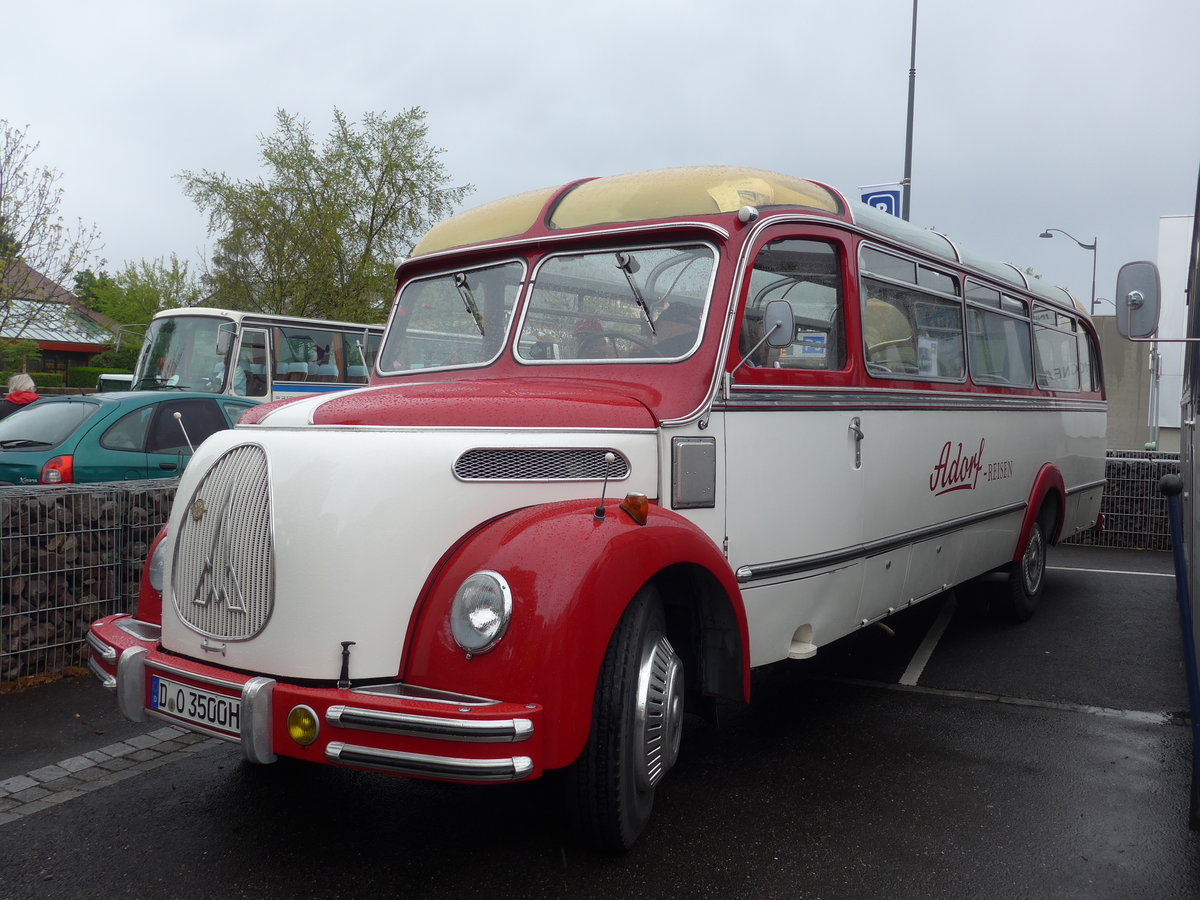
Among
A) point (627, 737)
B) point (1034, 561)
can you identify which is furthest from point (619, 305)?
point (1034, 561)

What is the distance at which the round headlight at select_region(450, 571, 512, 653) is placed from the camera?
9.91ft

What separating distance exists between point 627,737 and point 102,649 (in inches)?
74.4

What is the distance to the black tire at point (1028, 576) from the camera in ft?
Result: 24.1

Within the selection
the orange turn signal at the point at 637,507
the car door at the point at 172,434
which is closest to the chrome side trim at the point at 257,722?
the orange turn signal at the point at 637,507

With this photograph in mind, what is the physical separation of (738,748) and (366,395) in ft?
7.69

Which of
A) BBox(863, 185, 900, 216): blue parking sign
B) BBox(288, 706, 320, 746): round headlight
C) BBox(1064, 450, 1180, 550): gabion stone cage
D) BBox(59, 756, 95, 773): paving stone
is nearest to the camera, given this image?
BBox(288, 706, 320, 746): round headlight

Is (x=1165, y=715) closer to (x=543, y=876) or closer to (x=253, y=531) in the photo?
(x=543, y=876)

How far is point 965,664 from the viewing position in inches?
247

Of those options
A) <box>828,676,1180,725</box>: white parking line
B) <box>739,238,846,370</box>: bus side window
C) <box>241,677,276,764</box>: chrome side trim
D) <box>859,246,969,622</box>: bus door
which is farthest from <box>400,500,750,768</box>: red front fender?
<box>828,676,1180,725</box>: white parking line

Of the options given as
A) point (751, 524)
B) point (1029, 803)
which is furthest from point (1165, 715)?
point (751, 524)

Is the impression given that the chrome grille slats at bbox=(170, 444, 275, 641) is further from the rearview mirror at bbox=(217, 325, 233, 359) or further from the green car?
the rearview mirror at bbox=(217, 325, 233, 359)

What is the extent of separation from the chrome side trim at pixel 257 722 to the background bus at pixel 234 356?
37.4 ft

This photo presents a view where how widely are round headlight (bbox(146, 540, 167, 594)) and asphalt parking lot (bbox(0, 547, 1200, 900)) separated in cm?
86

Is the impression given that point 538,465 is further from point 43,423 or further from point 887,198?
point 887,198
